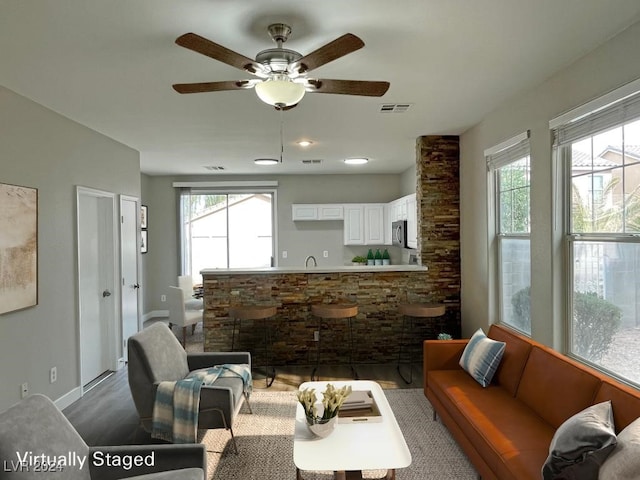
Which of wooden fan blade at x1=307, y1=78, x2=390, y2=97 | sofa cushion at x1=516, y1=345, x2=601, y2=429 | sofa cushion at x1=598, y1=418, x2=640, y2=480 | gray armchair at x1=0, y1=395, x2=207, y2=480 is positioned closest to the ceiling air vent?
wooden fan blade at x1=307, y1=78, x2=390, y2=97

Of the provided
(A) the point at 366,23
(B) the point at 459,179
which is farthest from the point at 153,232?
(A) the point at 366,23

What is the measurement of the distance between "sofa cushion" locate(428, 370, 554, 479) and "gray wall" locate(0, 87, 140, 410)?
320cm

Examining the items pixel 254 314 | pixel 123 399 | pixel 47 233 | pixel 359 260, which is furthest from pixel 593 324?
pixel 359 260

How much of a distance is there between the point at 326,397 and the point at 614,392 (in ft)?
4.60

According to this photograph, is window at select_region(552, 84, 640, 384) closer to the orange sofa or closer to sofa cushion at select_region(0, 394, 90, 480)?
the orange sofa

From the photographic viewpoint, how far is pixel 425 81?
3076 millimetres

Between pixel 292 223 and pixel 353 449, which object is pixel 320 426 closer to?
pixel 353 449

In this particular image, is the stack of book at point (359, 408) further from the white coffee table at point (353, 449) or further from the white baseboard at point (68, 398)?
the white baseboard at point (68, 398)

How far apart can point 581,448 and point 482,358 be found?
1.40 metres

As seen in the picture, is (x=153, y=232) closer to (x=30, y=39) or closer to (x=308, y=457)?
(x=30, y=39)

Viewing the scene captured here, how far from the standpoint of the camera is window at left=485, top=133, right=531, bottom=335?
3.55 m

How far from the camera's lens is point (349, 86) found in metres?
2.30

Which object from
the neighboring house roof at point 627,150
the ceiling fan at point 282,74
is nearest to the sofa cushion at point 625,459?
the neighboring house roof at point 627,150

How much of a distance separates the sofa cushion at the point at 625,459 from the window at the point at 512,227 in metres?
2.01
